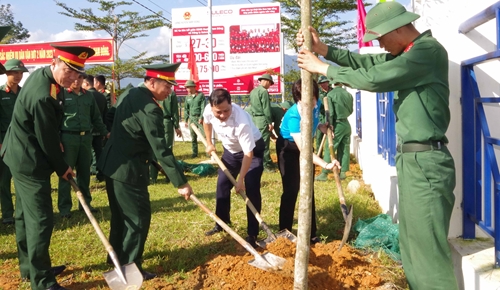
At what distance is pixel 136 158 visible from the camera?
397 cm

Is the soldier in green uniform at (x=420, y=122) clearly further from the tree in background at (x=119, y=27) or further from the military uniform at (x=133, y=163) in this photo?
the tree in background at (x=119, y=27)

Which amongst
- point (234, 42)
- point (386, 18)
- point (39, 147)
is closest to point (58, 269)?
point (39, 147)

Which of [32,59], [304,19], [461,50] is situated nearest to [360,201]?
[461,50]

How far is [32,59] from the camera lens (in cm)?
1900

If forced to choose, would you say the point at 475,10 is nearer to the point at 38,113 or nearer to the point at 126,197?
the point at 126,197

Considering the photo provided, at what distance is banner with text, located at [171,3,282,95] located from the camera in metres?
15.8

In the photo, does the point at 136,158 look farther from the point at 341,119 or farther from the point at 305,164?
the point at 341,119

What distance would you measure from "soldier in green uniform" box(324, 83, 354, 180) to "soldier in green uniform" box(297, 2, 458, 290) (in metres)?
5.91

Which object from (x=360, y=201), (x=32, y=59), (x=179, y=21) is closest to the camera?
(x=360, y=201)

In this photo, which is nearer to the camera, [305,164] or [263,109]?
[305,164]

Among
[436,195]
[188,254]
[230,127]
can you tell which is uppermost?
[230,127]

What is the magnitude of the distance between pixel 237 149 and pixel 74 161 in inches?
101

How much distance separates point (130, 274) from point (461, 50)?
3.03 metres

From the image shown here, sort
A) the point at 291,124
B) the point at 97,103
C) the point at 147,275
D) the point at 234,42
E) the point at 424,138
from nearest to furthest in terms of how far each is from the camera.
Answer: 1. the point at 424,138
2. the point at 147,275
3. the point at 291,124
4. the point at 97,103
5. the point at 234,42
